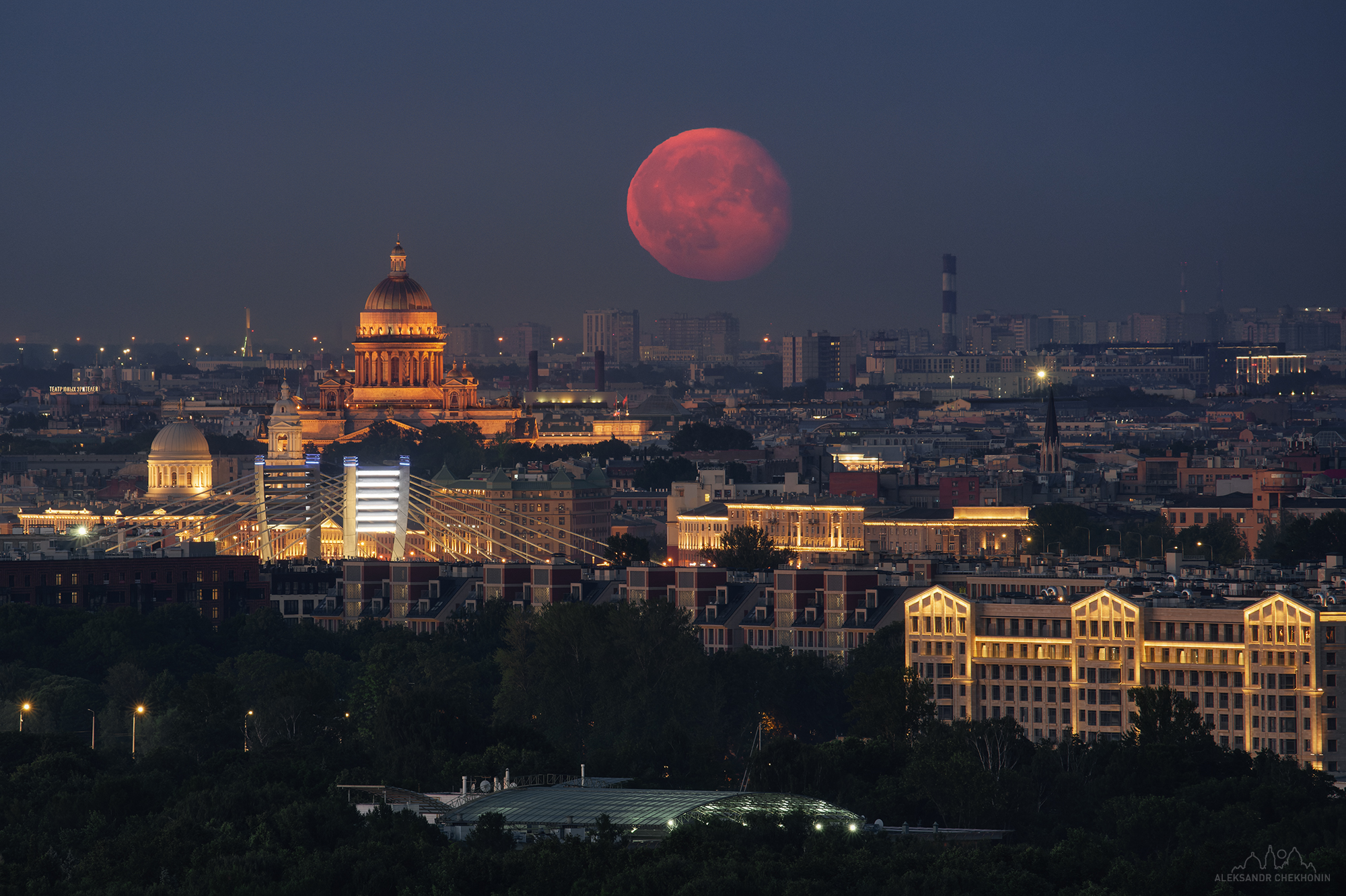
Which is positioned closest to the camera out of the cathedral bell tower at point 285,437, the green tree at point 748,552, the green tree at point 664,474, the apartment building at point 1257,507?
the green tree at point 748,552

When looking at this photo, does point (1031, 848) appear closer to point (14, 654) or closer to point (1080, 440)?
point (14, 654)

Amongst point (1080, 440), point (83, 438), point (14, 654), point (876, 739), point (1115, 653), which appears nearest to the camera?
point (876, 739)

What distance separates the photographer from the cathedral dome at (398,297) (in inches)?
7219

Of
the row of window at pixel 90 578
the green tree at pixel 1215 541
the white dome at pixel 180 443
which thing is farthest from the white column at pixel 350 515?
the white dome at pixel 180 443

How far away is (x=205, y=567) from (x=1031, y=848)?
49.4 metres

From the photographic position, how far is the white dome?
134 metres

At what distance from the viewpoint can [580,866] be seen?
42781 mm

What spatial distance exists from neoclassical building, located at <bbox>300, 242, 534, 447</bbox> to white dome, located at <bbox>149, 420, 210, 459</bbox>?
44.0 metres

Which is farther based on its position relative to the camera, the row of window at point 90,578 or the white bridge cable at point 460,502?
the white bridge cable at point 460,502

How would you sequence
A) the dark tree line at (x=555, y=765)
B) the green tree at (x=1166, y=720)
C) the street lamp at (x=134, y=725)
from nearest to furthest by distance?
the dark tree line at (x=555, y=765) → the green tree at (x=1166, y=720) → the street lamp at (x=134, y=725)

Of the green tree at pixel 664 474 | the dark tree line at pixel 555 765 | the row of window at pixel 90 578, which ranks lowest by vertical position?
the dark tree line at pixel 555 765

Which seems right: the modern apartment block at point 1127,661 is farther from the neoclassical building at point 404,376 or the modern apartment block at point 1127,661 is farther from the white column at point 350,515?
the neoclassical building at point 404,376

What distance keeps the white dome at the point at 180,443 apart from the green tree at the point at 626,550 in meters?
32.1

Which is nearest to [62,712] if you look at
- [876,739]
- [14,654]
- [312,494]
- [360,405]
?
[14,654]
